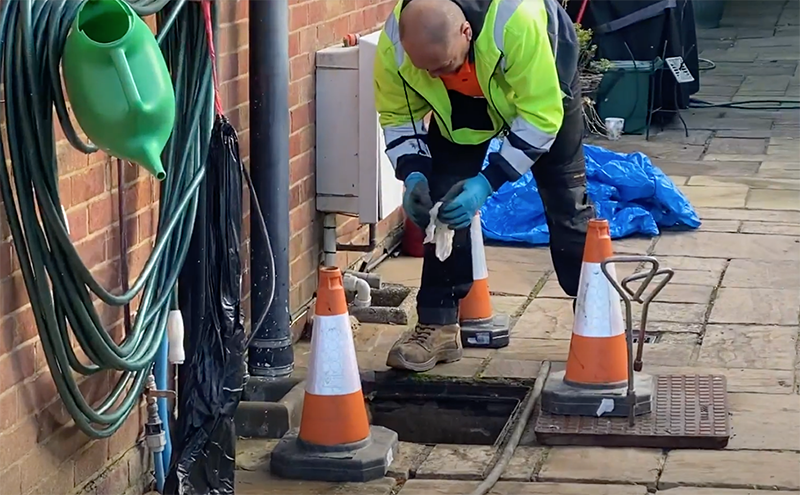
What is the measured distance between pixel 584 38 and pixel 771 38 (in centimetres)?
629

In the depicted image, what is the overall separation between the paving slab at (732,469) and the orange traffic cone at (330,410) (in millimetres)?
850

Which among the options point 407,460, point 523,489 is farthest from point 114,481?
point 523,489

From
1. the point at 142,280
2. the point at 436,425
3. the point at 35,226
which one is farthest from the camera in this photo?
the point at 436,425

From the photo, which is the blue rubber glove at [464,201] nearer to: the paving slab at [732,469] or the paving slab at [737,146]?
the paving slab at [732,469]

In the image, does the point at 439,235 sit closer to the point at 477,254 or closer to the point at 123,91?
the point at 477,254

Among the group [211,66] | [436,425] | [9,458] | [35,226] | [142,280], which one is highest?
[211,66]

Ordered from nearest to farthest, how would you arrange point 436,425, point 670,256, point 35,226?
point 35,226
point 436,425
point 670,256

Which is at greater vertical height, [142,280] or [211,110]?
[211,110]

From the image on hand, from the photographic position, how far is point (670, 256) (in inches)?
248

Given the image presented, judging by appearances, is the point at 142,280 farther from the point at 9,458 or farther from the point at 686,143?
the point at 686,143

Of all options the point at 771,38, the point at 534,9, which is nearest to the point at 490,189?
the point at 534,9

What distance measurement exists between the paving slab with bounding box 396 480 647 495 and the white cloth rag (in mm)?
869

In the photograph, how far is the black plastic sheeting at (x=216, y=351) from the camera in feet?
12.0

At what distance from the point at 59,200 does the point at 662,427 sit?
1998mm
